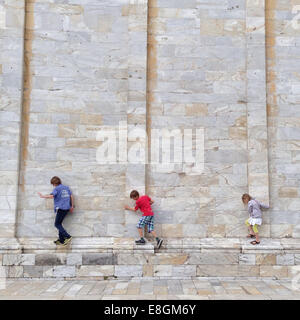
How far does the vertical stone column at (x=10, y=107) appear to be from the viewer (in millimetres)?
9258

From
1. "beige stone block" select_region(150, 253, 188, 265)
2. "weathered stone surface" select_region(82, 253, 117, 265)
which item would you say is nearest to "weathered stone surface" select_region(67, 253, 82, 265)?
"weathered stone surface" select_region(82, 253, 117, 265)

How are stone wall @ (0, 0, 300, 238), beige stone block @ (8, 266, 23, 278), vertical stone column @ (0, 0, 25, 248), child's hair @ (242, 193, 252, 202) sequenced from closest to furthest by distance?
1. beige stone block @ (8, 266, 23, 278)
2. vertical stone column @ (0, 0, 25, 248)
3. child's hair @ (242, 193, 252, 202)
4. stone wall @ (0, 0, 300, 238)

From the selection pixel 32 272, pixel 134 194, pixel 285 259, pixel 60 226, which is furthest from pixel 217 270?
pixel 32 272

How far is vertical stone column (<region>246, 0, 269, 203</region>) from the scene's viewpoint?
966 centimetres

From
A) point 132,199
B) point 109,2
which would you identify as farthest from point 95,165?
point 109,2

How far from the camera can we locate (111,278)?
892cm

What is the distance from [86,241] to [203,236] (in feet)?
10.5

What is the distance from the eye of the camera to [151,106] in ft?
32.6

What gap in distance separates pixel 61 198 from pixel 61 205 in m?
0.19

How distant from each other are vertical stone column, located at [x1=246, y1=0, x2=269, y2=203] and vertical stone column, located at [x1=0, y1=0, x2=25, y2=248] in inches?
254

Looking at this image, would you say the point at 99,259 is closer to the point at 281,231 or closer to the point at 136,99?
the point at 136,99

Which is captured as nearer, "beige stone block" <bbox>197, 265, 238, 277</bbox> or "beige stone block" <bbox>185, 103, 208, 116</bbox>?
"beige stone block" <bbox>197, 265, 238, 277</bbox>

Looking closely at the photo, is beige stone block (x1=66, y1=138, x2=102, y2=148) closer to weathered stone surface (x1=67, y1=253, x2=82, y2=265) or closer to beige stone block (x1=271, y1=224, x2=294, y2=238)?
weathered stone surface (x1=67, y1=253, x2=82, y2=265)

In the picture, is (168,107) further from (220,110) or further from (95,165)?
(95,165)
